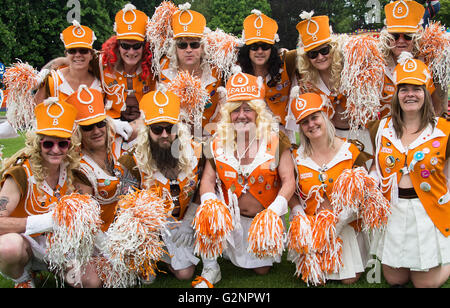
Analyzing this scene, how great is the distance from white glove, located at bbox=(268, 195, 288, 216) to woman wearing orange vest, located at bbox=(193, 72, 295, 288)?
21cm

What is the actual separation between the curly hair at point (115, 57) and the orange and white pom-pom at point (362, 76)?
6.96 feet

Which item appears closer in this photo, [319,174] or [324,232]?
[324,232]

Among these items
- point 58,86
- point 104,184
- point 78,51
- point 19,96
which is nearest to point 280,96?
point 104,184

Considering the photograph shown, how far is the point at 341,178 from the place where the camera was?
3.60 m

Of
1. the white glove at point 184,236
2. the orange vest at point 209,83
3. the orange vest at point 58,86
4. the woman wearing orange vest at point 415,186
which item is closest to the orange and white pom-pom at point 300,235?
the woman wearing orange vest at point 415,186

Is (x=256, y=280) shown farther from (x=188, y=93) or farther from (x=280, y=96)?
(x=280, y=96)

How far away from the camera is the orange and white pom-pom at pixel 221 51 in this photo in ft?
15.7

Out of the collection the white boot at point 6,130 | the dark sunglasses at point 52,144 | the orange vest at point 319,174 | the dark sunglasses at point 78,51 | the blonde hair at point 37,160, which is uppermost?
the dark sunglasses at point 78,51

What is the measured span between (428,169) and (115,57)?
11.1 ft

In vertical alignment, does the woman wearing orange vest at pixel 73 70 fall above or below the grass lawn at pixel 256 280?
above

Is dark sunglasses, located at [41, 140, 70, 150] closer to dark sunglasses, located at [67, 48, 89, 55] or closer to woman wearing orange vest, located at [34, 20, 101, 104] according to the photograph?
woman wearing orange vest, located at [34, 20, 101, 104]

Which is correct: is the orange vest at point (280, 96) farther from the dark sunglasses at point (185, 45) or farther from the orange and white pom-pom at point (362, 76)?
the dark sunglasses at point (185, 45)

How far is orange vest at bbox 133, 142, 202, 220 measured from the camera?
156 inches

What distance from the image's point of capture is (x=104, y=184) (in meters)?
3.96
